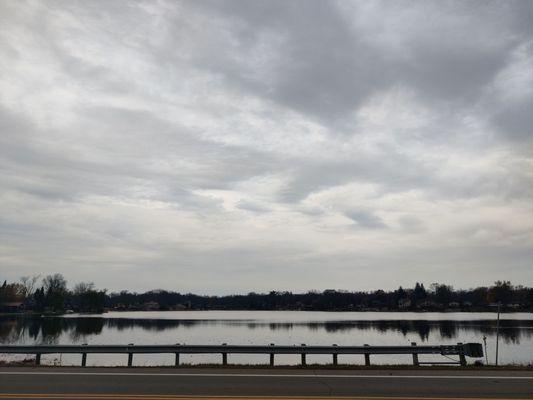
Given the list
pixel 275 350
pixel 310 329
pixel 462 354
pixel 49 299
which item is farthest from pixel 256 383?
pixel 49 299

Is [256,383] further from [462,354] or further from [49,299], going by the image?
[49,299]

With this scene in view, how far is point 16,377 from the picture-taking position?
49.0 ft

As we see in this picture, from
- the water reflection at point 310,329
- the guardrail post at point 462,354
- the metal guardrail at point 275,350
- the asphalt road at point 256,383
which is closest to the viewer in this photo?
the asphalt road at point 256,383

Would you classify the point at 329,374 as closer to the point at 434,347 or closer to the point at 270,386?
the point at 270,386

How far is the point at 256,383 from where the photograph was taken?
13.8m

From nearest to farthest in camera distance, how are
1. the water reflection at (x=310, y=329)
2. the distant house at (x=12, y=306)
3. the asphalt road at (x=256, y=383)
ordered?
the asphalt road at (x=256, y=383) → the water reflection at (x=310, y=329) → the distant house at (x=12, y=306)

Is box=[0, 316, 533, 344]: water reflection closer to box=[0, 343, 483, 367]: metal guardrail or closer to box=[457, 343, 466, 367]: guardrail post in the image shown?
box=[0, 343, 483, 367]: metal guardrail

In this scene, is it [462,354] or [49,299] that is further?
[49,299]

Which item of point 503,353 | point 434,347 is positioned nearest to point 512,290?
point 503,353

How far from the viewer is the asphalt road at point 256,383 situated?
39.5 ft

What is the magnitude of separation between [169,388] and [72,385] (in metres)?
2.89

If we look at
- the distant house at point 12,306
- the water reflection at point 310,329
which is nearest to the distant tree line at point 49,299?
the distant house at point 12,306

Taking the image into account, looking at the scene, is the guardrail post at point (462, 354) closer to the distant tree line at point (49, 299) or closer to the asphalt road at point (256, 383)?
the asphalt road at point (256, 383)

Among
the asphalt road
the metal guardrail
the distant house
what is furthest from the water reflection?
the distant house
